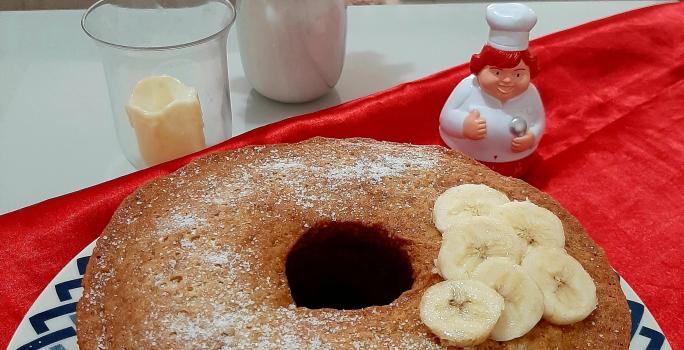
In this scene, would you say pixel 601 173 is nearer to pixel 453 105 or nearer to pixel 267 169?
pixel 453 105

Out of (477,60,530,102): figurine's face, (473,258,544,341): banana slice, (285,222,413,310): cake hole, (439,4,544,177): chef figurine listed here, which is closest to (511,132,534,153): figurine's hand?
(439,4,544,177): chef figurine

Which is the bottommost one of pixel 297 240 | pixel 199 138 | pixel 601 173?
pixel 601 173

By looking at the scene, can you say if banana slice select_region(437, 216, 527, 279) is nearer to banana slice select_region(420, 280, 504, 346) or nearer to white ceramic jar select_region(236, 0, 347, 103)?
banana slice select_region(420, 280, 504, 346)

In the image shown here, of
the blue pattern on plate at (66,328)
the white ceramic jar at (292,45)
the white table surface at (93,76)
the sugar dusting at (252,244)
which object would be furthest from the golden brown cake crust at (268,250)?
the white table surface at (93,76)

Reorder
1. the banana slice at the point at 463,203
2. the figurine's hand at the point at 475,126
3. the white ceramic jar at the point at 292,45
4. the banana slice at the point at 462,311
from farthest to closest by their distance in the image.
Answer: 1. the white ceramic jar at the point at 292,45
2. the figurine's hand at the point at 475,126
3. the banana slice at the point at 463,203
4. the banana slice at the point at 462,311

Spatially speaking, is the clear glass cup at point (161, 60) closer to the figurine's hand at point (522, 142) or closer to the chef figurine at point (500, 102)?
the chef figurine at point (500, 102)

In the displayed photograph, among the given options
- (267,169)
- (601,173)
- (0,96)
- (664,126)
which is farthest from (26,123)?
(664,126)
